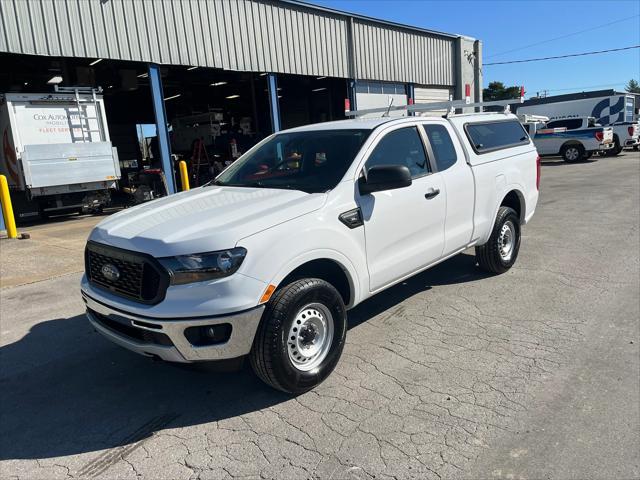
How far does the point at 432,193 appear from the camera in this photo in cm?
448

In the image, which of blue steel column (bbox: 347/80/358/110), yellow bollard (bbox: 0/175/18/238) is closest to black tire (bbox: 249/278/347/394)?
yellow bollard (bbox: 0/175/18/238)

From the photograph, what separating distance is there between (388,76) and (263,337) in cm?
1894

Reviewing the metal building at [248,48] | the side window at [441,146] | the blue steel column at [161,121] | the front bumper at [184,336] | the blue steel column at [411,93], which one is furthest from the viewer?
the blue steel column at [411,93]

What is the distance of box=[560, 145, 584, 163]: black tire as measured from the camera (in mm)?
22525

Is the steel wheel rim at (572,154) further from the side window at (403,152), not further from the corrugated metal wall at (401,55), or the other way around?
the side window at (403,152)

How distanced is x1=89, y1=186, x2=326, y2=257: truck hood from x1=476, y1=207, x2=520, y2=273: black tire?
284cm

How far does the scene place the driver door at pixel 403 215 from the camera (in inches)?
153

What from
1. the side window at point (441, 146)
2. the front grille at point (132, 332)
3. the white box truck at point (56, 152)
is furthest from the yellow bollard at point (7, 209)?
the side window at point (441, 146)

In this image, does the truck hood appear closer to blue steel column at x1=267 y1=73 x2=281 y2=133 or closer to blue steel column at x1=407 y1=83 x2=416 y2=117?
blue steel column at x1=267 y1=73 x2=281 y2=133

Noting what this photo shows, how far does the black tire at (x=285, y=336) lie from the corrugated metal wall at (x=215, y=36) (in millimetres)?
10568

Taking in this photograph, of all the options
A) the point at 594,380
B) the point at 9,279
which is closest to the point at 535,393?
the point at 594,380

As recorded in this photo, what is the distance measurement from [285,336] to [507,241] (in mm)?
3819

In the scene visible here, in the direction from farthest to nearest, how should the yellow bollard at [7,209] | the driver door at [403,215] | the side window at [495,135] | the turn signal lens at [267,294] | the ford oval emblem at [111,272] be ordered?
the yellow bollard at [7,209] < the side window at [495,135] < the driver door at [403,215] < the ford oval emblem at [111,272] < the turn signal lens at [267,294]

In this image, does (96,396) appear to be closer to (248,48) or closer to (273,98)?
(248,48)
